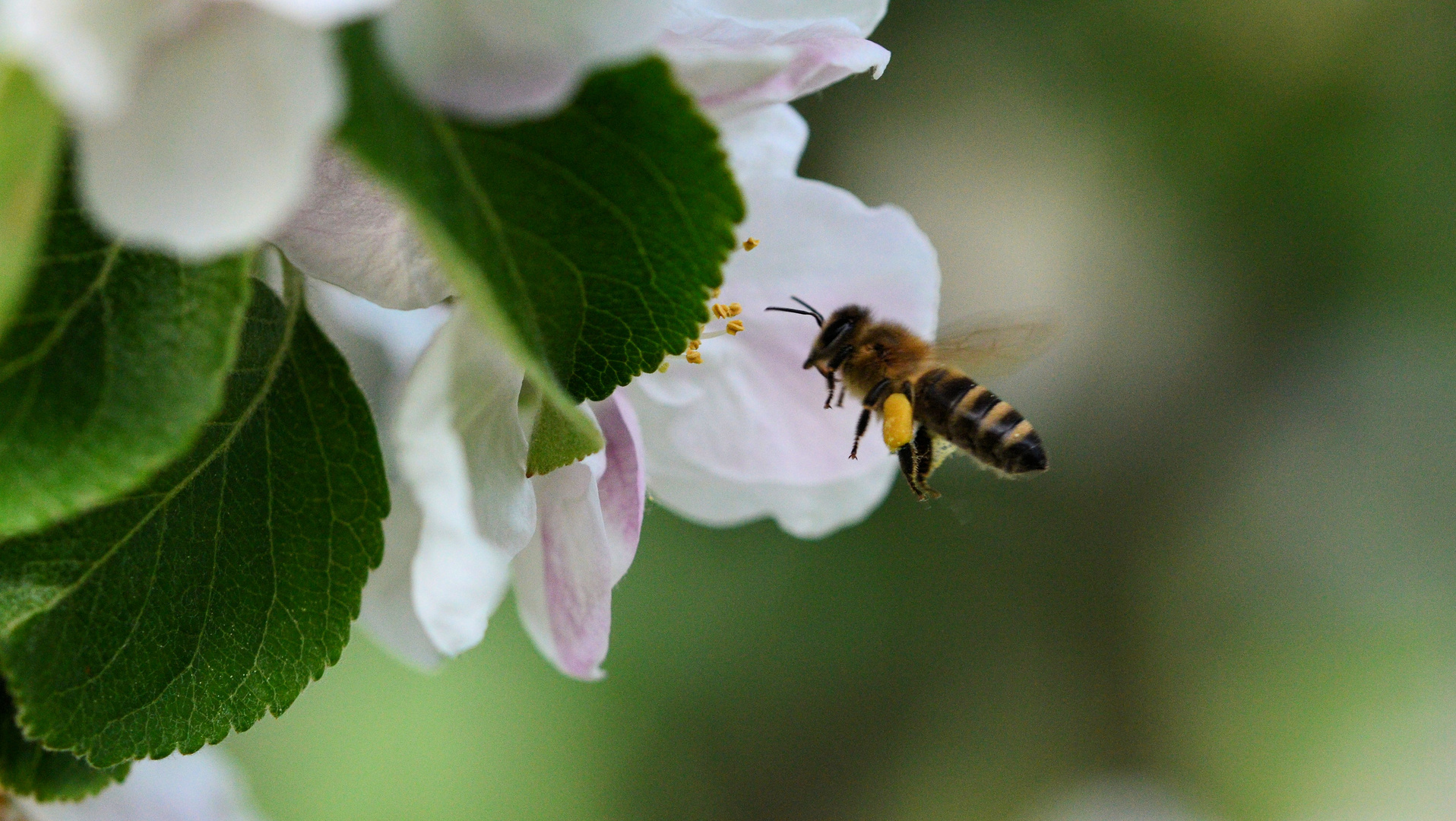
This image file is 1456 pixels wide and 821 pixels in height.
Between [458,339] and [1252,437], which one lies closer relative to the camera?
[458,339]

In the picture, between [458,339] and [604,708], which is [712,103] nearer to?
[458,339]

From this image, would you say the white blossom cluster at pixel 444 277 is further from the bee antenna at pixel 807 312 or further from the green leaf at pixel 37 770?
the green leaf at pixel 37 770

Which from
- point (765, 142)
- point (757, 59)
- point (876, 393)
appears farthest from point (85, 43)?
point (876, 393)

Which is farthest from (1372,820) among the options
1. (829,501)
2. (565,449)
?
(565,449)

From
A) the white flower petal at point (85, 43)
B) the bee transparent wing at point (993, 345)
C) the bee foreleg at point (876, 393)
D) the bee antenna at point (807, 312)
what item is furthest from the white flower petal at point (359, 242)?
the bee transparent wing at point (993, 345)

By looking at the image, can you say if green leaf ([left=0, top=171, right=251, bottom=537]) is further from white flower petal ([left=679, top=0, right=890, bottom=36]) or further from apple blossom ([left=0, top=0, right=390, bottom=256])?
white flower petal ([left=679, top=0, right=890, bottom=36])

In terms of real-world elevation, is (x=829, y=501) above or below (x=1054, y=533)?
above

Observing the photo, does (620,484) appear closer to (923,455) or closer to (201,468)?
(201,468)
